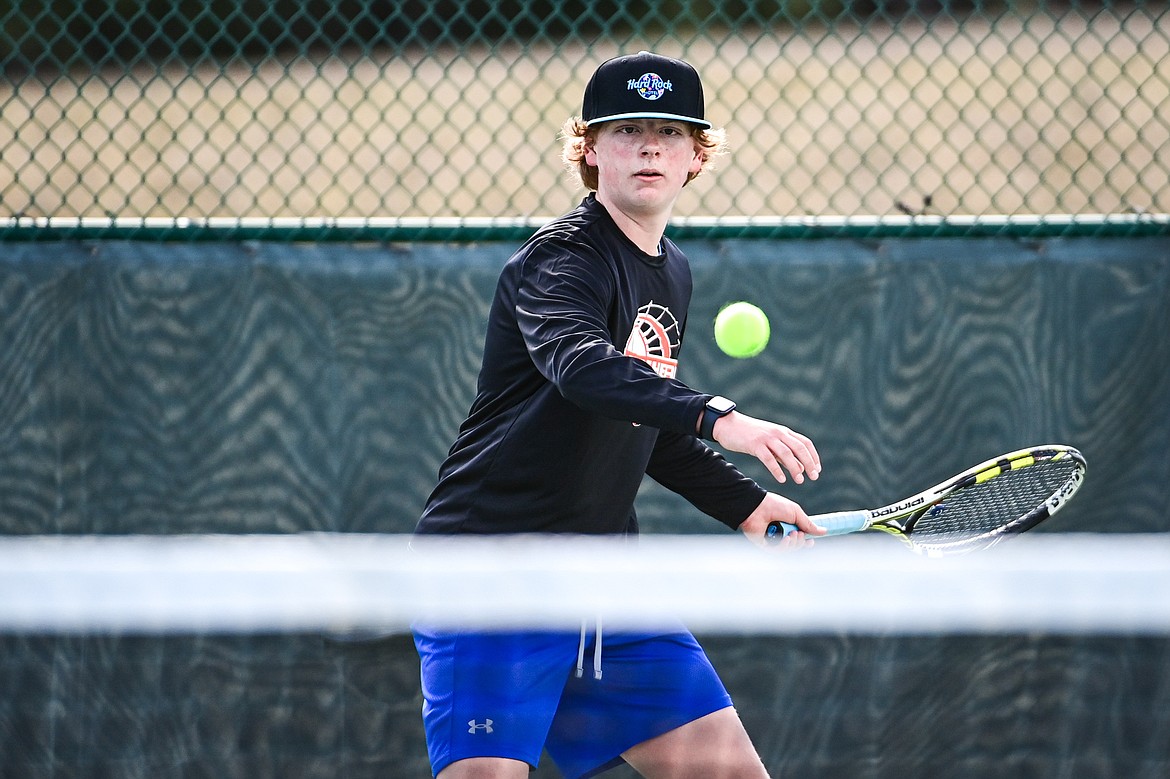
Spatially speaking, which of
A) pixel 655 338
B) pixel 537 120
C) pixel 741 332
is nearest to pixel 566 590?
pixel 655 338

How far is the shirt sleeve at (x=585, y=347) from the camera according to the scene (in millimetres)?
2350

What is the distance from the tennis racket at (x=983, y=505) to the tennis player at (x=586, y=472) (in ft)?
1.53

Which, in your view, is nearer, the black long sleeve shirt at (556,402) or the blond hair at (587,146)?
the black long sleeve shirt at (556,402)

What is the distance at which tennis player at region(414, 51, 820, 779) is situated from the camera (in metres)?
2.61

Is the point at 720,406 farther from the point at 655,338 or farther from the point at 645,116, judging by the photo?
the point at 645,116

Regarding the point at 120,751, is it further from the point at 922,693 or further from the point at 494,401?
the point at 922,693

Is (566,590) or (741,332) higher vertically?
(741,332)

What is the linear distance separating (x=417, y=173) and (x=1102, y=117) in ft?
15.9

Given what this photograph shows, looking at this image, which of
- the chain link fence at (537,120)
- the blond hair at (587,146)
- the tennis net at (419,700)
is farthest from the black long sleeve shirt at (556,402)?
the chain link fence at (537,120)

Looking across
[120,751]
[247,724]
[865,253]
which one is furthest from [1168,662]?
[120,751]

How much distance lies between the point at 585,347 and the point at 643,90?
617 mm

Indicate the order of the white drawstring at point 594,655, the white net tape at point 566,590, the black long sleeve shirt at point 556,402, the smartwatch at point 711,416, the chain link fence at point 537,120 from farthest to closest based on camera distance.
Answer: the chain link fence at point 537,120
the white drawstring at point 594,655
the black long sleeve shirt at point 556,402
the smartwatch at point 711,416
the white net tape at point 566,590

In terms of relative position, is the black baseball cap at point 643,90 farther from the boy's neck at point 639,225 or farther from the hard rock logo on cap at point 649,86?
the boy's neck at point 639,225

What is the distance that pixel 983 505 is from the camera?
3.39 meters
